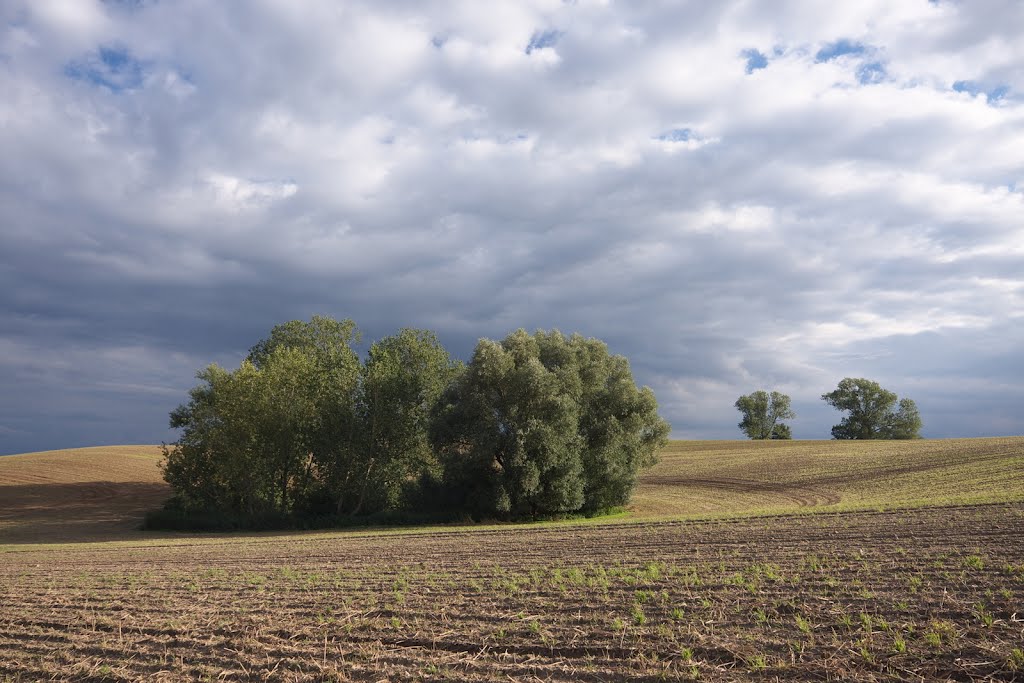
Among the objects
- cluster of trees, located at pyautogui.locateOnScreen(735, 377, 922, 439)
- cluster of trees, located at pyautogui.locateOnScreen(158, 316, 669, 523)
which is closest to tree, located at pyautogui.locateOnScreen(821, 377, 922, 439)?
cluster of trees, located at pyautogui.locateOnScreen(735, 377, 922, 439)

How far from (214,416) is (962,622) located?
4193cm

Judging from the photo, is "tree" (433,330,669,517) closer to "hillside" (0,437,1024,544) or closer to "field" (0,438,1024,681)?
"hillside" (0,437,1024,544)

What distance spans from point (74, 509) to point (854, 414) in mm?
109326

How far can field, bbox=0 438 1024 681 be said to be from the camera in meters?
7.98

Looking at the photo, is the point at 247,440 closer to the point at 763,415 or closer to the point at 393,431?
the point at 393,431

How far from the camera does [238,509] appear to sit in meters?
43.9

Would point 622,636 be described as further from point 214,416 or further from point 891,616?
point 214,416

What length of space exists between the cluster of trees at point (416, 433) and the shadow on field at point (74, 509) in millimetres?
5693

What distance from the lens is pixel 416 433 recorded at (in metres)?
43.7

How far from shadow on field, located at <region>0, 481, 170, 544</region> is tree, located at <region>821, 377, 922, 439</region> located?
101362mm

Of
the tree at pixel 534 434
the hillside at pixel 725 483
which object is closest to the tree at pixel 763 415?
the hillside at pixel 725 483

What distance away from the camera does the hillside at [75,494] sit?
4119cm

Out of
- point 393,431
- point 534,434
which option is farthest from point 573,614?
point 393,431

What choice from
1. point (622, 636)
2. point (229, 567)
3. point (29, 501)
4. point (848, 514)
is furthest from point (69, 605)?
point (29, 501)
